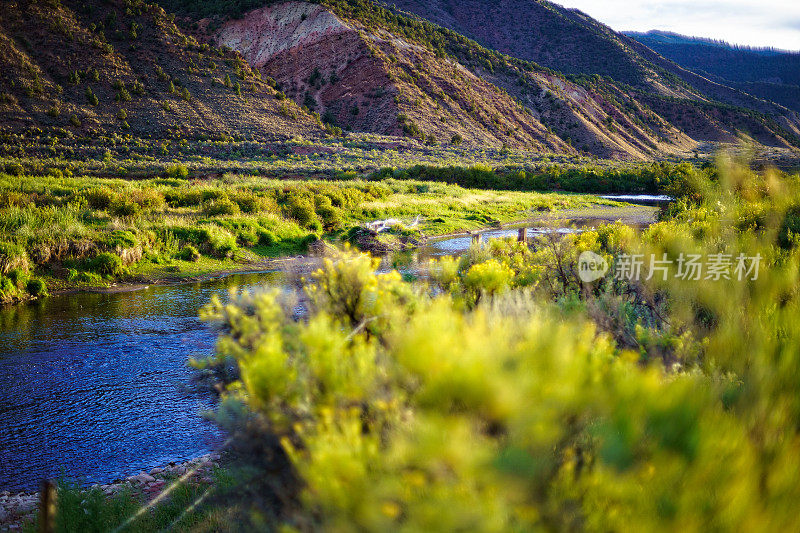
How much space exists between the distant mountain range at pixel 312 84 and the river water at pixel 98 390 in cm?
4193

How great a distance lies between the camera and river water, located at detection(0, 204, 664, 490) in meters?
6.66

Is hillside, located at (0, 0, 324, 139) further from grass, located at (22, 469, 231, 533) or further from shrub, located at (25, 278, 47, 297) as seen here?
grass, located at (22, 469, 231, 533)

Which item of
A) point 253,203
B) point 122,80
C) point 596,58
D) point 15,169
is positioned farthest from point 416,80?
point 596,58

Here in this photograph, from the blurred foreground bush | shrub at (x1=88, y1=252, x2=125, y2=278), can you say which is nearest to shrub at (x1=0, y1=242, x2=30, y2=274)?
shrub at (x1=88, y1=252, x2=125, y2=278)

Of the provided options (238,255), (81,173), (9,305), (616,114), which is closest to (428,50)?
(616,114)

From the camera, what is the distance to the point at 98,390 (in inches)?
332

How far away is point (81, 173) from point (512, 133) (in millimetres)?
56469

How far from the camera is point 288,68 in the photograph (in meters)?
73.2

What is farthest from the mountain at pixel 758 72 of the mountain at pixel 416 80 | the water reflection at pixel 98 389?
the water reflection at pixel 98 389

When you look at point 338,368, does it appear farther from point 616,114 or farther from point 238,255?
point 616,114

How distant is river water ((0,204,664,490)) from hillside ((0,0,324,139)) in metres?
41.5

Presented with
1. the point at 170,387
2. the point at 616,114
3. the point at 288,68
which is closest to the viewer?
the point at 170,387

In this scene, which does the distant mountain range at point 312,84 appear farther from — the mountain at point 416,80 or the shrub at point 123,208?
the shrub at point 123,208

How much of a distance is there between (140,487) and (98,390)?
3.27m
